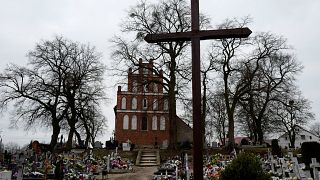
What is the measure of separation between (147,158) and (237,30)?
2220 centimetres

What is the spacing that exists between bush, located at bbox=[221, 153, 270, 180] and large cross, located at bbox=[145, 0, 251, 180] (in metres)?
1.82

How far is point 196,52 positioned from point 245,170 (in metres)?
2.70

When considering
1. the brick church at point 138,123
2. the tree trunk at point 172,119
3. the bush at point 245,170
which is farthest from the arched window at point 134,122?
the bush at point 245,170

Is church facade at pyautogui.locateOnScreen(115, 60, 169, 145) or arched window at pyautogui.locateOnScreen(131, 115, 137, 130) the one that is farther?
arched window at pyautogui.locateOnScreen(131, 115, 137, 130)

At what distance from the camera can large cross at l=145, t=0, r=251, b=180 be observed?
5492 millimetres

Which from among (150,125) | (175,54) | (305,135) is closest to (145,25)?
(175,54)

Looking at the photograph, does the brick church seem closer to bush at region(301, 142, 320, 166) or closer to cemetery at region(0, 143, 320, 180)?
cemetery at region(0, 143, 320, 180)

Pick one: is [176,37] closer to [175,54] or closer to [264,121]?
[175,54]

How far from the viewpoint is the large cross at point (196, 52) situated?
5.49m

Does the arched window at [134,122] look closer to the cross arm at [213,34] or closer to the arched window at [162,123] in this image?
the arched window at [162,123]

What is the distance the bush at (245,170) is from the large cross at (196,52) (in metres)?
1.82

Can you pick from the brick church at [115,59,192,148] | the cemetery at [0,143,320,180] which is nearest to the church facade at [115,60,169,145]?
the brick church at [115,59,192,148]

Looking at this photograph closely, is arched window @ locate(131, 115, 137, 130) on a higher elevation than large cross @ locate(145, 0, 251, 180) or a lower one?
higher

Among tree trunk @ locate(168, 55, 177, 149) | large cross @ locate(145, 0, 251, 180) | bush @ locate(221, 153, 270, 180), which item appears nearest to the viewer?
large cross @ locate(145, 0, 251, 180)
